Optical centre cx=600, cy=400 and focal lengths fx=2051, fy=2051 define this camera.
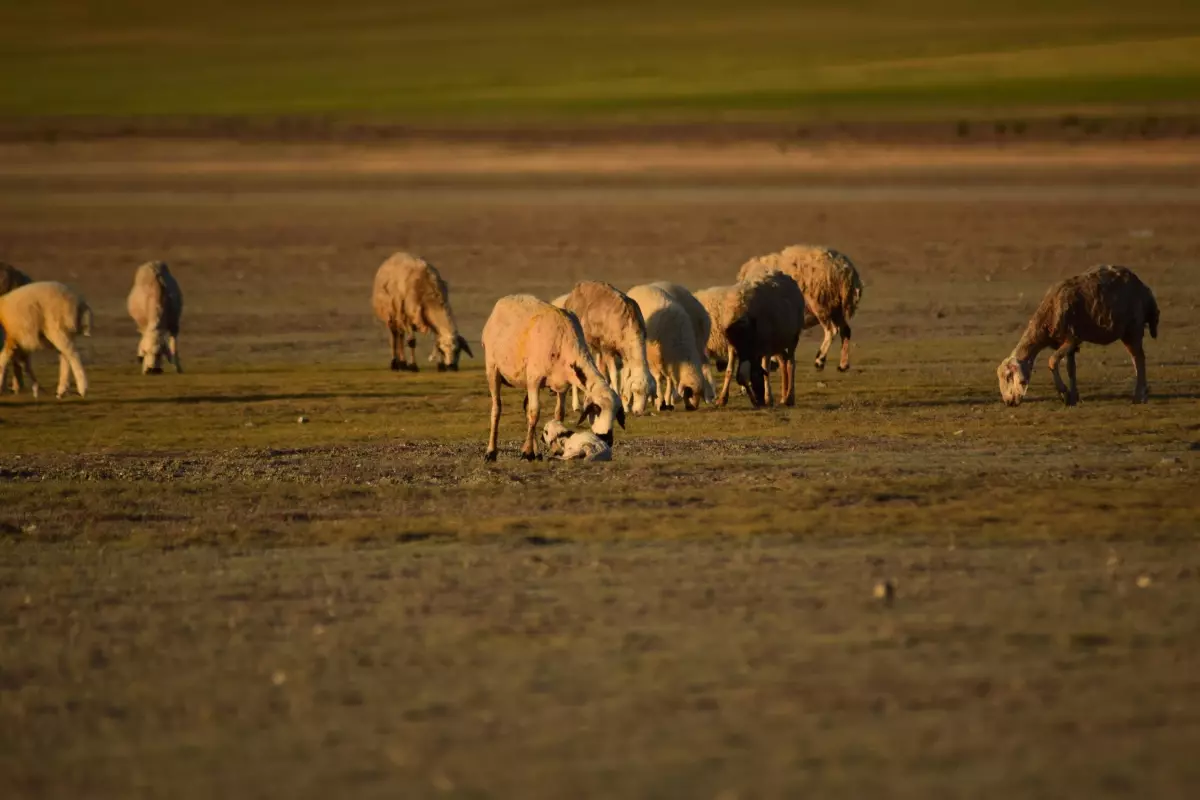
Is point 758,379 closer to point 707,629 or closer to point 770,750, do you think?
point 707,629

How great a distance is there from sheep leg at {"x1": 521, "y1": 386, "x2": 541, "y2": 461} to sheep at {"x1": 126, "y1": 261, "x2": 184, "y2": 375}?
943 cm

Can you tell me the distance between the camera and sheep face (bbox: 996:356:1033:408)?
65.1 ft

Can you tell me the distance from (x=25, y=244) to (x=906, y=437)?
30.9 m

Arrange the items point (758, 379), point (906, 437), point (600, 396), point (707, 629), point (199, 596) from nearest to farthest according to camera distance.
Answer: point (707, 629)
point (199, 596)
point (600, 396)
point (906, 437)
point (758, 379)

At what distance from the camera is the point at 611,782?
26.5 feet

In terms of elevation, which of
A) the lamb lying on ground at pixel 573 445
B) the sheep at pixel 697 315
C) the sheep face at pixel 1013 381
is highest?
the sheep at pixel 697 315

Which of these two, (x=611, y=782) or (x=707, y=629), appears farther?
(x=707, y=629)

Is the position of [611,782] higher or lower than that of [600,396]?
lower

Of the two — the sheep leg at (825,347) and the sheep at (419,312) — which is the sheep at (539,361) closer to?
the sheep leg at (825,347)

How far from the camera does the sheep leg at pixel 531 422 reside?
16484 millimetres

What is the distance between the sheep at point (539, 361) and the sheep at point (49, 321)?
744 centimetres

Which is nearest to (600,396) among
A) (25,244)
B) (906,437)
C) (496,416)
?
(496,416)

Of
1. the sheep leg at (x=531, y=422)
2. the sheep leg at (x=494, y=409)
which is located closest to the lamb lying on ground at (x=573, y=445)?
the sheep leg at (x=531, y=422)

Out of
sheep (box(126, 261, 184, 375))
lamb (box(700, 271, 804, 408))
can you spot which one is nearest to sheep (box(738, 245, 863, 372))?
lamb (box(700, 271, 804, 408))
